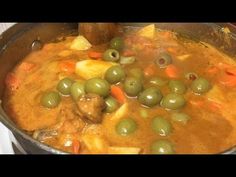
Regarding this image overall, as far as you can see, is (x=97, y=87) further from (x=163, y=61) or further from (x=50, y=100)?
(x=163, y=61)

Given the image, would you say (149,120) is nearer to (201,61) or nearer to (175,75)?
(175,75)

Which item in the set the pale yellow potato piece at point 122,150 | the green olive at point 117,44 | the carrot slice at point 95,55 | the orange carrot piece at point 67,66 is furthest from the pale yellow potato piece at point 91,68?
the pale yellow potato piece at point 122,150

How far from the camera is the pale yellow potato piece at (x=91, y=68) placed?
246 centimetres

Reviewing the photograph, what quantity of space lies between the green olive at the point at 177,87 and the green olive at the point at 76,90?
1.79ft

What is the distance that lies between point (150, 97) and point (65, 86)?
50 cm

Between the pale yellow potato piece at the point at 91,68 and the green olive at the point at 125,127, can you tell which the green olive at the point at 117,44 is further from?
the green olive at the point at 125,127

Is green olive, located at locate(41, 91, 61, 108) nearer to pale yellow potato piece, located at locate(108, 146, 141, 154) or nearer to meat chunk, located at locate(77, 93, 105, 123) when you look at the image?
meat chunk, located at locate(77, 93, 105, 123)

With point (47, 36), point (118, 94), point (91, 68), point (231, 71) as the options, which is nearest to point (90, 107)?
point (118, 94)

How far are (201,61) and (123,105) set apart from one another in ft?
2.66

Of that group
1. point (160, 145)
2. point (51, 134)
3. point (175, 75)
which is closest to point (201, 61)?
point (175, 75)

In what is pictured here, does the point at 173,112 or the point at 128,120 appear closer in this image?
the point at 128,120

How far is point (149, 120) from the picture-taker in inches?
86.0

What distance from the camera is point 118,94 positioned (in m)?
2.31

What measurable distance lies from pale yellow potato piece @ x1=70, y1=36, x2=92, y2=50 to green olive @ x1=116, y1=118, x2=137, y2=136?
0.89m
